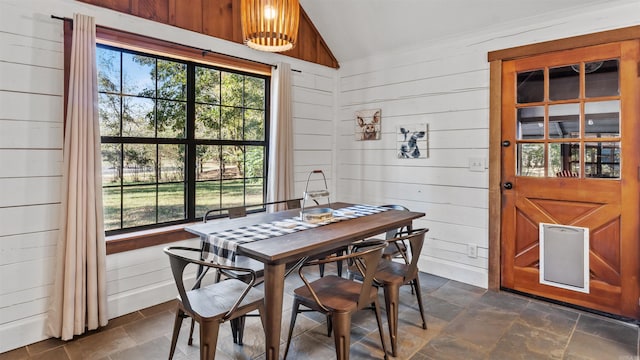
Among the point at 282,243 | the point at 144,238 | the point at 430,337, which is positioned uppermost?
the point at 282,243

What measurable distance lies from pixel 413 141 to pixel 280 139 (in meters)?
1.45

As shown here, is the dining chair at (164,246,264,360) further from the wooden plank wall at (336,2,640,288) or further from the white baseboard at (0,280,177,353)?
the wooden plank wall at (336,2,640,288)

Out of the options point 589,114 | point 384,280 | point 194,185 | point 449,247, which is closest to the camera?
point 384,280

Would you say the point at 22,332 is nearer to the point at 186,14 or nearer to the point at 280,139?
the point at 280,139

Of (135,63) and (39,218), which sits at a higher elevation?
(135,63)

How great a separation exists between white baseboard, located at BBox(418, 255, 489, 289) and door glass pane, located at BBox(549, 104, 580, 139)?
1.39 metres

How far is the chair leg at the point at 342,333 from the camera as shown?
192 centimetres

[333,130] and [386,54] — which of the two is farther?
[333,130]

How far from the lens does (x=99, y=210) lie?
2631 millimetres

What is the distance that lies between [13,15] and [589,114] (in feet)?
14.0

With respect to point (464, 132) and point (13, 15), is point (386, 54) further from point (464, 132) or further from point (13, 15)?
point (13, 15)

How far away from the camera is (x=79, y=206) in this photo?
251 cm

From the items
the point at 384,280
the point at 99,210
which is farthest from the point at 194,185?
the point at 384,280

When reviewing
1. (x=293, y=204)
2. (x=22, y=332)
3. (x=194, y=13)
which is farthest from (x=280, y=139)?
(x=22, y=332)
